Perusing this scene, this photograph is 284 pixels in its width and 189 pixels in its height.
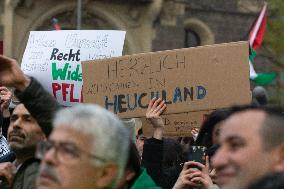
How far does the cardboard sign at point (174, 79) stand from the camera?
6.22 m

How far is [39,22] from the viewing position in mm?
23812

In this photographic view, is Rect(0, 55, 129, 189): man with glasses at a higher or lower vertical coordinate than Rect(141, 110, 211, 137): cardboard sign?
lower

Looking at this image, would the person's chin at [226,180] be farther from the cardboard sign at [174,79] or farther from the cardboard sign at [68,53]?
the cardboard sign at [68,53]

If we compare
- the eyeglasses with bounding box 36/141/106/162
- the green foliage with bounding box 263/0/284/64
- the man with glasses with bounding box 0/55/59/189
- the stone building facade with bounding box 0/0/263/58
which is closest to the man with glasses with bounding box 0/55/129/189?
the eyeglasses with bounding box 36/141/106/162

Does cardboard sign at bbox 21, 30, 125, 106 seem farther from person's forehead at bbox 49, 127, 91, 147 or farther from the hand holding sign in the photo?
person's forehead at bbox 49, 127, 91, 147

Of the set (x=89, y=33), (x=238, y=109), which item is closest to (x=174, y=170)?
(x=89, y=33)

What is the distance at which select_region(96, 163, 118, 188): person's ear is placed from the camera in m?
3.64

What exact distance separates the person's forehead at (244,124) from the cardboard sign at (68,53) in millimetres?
3316

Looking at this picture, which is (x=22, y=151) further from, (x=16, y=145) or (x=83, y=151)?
(x=83, y=151)

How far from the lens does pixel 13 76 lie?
14.0 ft

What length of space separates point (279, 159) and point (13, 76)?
1315 mm

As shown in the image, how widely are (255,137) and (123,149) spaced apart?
1.68ft

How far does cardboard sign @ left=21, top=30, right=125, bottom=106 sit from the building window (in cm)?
2124

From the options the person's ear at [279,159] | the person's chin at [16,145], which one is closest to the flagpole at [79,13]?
the person's chin at [16,145]
